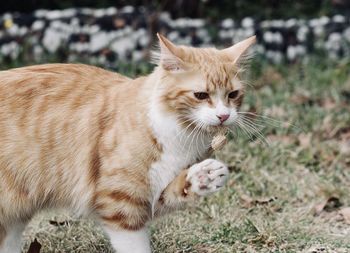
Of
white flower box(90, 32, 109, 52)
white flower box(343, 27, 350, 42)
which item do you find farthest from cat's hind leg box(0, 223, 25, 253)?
white flower box(343, 27, 350, 42)

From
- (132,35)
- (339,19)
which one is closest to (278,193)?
(132,35)

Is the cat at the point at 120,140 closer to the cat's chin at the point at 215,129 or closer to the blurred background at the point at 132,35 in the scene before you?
the cat's chin at the point at 215,129

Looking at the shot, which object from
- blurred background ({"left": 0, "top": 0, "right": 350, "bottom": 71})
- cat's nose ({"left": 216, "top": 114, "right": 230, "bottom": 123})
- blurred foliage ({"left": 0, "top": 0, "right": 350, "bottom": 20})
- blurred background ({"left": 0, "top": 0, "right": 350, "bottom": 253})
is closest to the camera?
cat's nose ({"left": 216, "top": 114, "right": 230, "bottom": 123})

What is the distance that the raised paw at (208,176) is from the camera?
10.6ft

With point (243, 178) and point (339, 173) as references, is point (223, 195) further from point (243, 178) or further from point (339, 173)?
point (339, 173)

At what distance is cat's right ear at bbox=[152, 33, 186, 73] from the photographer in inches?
129

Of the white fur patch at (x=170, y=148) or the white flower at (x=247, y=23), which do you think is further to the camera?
the white flower at (x=247, y=23)

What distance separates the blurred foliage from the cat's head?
15.1ft

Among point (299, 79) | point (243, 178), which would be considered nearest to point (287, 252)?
point (243, 178)

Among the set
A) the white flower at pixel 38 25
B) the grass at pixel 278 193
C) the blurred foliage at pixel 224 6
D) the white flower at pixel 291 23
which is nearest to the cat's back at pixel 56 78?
the grass at pixel 278 193

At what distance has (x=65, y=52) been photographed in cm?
723

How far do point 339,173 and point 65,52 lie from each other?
299cm

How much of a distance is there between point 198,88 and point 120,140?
0.40 metres

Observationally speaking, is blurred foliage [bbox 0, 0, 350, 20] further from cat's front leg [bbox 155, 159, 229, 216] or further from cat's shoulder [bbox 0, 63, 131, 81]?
cat's front leg [bbox 155, 159, 229, 216]
